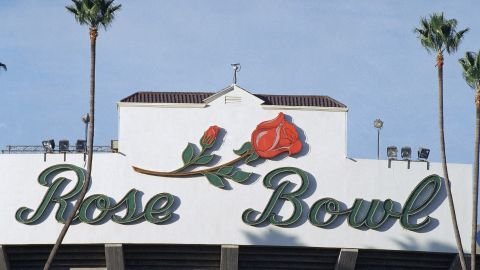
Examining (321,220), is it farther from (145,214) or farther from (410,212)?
(145,214)

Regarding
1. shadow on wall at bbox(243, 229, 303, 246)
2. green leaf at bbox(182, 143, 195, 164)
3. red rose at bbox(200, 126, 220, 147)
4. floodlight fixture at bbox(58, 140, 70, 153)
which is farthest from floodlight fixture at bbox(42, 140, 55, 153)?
shadow on wall at bbox(243, 229, 303, 246)

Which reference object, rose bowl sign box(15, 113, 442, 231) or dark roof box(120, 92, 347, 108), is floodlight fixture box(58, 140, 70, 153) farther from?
dark roof box(120, 92, 347, 108)

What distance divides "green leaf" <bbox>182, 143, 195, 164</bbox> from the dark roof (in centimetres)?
336

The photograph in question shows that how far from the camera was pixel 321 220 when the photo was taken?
88.9 metres

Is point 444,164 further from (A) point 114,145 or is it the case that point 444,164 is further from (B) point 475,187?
(A) point 114,145

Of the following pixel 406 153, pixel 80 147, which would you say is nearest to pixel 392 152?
pixel 406 153

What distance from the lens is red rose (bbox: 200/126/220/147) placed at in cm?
8869

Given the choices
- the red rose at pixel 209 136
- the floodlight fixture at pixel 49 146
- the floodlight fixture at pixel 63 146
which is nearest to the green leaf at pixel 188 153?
the red rose at pixel 209 136

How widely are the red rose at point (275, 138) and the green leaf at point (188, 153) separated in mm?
4269

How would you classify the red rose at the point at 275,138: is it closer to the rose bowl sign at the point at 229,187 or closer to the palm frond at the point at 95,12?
the rose bowl sign at the point at 229,187

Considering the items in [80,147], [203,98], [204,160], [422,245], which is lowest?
[422,245]

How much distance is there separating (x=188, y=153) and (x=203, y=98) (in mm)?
4305

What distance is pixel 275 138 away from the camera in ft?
293

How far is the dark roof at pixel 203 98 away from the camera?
89.7 metres
